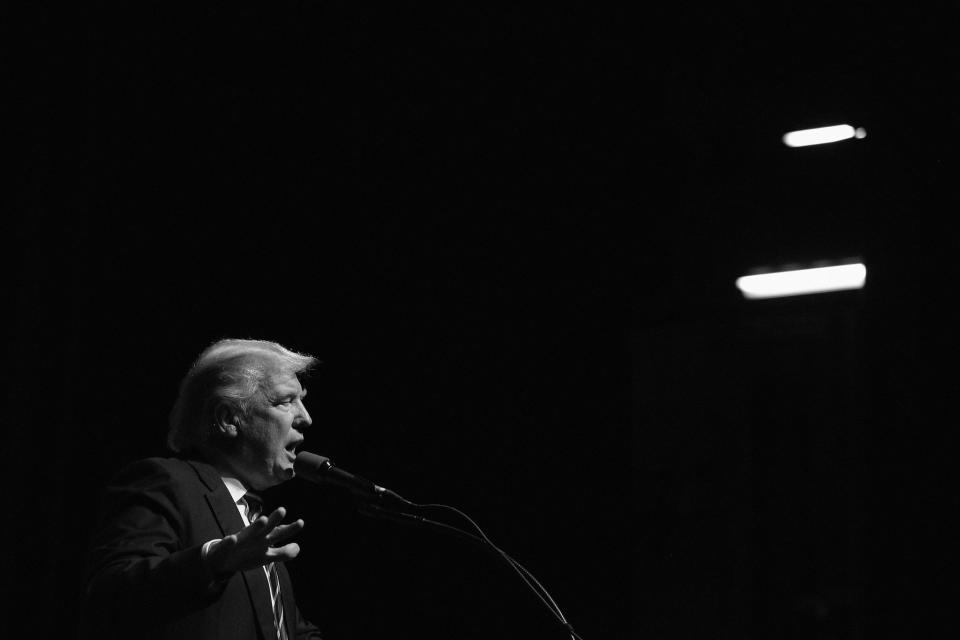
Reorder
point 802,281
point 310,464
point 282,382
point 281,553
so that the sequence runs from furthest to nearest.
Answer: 1. point 802,281
2. point 282,382
3. point 310,464
4. point 281,553

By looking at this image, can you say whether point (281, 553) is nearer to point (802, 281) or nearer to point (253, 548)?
point (253, 548)

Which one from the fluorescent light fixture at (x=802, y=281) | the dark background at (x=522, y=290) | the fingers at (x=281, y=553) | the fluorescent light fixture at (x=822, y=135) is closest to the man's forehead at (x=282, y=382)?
the dark background at (x=522, y=290)

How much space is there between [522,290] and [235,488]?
1.16 meters

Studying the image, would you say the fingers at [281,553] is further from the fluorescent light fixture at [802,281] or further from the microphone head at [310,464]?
the fluorescent light fixture at [802,281]

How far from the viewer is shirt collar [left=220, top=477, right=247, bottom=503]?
2168mm

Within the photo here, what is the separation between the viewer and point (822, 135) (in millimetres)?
2742

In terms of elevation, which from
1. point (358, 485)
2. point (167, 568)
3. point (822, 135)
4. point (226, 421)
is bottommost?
point (167, 568)

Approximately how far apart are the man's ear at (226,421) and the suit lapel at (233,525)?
0.13m

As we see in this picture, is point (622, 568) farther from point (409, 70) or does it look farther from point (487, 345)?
point (409, 70)

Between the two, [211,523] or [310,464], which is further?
[310,464]

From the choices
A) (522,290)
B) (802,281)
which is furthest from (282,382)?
(802,281)

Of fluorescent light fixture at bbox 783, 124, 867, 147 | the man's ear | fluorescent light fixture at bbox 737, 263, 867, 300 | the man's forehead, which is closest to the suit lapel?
the man's ear

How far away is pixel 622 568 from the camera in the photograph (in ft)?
8.72

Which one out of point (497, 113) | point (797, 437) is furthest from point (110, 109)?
point (797, 437)
